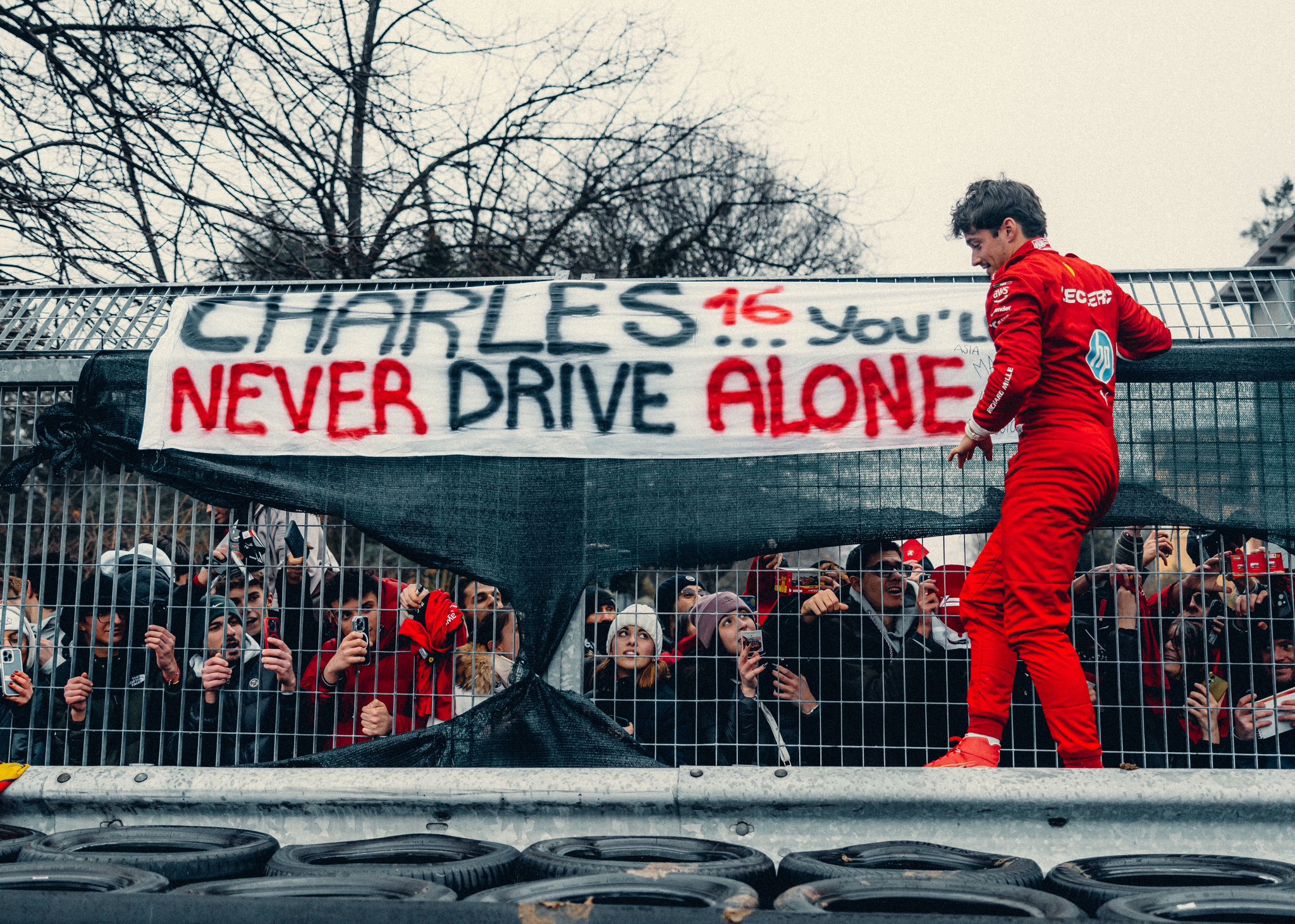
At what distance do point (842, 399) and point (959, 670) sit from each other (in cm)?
100

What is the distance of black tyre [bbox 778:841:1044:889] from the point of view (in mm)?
2508

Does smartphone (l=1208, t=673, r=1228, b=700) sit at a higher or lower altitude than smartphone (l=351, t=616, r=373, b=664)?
lower

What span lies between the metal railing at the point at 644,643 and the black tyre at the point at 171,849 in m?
1.08

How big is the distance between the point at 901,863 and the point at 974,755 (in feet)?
3.14

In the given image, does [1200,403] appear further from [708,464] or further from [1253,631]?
[708,464]

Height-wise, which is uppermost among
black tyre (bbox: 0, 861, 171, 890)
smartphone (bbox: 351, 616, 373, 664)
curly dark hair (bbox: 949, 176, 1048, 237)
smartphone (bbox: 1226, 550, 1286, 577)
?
curly dark hair (bbox: 949, 176, 1048, 237)

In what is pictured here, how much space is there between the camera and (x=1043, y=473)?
12.1 ft

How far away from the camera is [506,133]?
15.2 meters

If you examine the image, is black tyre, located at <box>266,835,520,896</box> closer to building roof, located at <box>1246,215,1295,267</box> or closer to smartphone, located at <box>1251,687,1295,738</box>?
smartphone, located at <box>1251,687,1295,738</box>

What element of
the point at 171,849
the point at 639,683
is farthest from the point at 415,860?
the point at 639,683

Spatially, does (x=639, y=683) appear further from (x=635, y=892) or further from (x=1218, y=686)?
(x=1218, y=686)

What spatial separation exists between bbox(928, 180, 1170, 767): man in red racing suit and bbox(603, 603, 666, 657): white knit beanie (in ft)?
3.28

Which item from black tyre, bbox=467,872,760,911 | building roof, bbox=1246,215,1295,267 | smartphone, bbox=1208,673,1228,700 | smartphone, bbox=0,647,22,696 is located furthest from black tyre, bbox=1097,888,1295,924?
A: building roof, bbox=1246,215,1295,267

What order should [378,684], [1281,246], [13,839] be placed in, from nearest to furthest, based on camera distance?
[13,839] < [378,684] < [1281,246]
